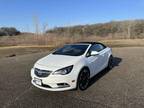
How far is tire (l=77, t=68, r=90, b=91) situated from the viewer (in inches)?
252

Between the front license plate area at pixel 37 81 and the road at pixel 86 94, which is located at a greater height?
the front license plate area at pixel 37 81

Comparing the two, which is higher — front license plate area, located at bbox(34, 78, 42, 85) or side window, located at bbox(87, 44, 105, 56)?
side window, located at bbox(87, 44, 105, 56)

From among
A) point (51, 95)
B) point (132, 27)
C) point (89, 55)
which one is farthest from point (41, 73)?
point (132, 27)

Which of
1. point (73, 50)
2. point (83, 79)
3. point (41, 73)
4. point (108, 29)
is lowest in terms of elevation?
point (83, 79)

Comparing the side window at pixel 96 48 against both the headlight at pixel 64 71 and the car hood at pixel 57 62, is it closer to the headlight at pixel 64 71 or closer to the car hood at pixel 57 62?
the car hood at pixel 57 62

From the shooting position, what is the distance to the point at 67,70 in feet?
19.9

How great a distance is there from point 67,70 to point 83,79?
81 cm

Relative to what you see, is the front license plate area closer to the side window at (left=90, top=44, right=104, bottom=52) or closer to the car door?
the car door

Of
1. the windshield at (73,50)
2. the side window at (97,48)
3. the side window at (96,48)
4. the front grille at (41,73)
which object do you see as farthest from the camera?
the side window at (97,48)

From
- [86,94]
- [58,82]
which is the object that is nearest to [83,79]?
[86,94]

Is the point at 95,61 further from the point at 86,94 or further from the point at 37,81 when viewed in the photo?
the point at 37,81

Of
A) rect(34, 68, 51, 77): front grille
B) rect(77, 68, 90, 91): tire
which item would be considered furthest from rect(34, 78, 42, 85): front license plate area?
rect(77, 68, 90, 91): tire

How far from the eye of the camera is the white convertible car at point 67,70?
19.7 feet

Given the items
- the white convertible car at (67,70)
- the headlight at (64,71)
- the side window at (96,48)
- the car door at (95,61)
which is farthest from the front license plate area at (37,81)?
the side window at (96,48)
